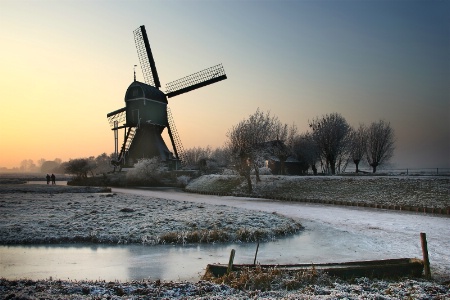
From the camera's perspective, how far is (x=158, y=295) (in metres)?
9.09

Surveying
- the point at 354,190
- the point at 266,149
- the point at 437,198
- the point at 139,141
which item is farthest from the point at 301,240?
the point at 139,141

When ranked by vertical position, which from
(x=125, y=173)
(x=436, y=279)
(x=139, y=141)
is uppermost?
(x=139, y=141)

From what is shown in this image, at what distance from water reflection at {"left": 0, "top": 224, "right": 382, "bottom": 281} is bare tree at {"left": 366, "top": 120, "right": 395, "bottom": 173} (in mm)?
62738

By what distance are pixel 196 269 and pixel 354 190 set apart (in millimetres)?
29277

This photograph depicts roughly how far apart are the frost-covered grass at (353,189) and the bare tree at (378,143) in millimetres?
34540

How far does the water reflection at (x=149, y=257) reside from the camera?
1168 centimetres

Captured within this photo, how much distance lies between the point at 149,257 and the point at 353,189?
29.1 metres

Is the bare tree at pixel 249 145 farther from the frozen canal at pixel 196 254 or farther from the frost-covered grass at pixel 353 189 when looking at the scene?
the frozen canal at pixel 196 254

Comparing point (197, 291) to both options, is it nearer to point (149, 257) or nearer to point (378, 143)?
point (149, 257)

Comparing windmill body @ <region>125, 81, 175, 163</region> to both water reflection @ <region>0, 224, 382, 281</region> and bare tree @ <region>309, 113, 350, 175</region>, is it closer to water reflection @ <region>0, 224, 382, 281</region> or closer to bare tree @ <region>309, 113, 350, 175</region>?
bare tree @ <region>309, 113, 350, 175</region>

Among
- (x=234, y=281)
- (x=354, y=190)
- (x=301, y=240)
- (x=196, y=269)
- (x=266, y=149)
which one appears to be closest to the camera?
(x=234, y=281)

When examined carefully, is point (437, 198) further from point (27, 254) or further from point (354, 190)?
point (27, 254)

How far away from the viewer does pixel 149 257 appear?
45.1 feet

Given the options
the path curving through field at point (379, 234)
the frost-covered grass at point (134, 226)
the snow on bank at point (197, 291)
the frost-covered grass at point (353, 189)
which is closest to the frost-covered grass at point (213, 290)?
the snow on bank at point (197, 291)
